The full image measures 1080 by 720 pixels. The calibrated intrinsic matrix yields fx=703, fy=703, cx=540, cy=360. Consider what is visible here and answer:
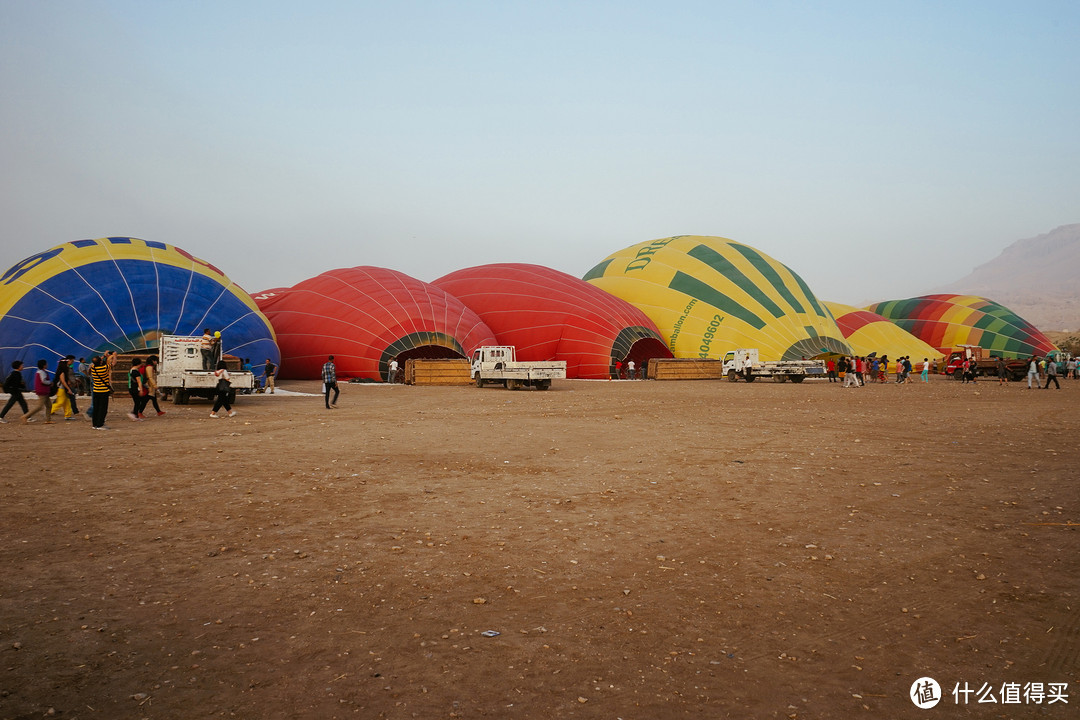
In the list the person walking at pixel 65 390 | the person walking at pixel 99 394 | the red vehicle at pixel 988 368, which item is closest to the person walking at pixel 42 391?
the person walking at pixel 65 390

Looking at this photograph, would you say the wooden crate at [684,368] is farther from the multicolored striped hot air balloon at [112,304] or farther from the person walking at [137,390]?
the person walking at [137,390]

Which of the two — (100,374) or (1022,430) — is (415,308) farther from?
(1022,430)

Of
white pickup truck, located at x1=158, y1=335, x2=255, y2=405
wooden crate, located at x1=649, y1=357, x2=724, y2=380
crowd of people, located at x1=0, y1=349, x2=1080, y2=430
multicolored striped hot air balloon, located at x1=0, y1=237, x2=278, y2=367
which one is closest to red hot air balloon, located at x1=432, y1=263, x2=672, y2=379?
wooden crate, located at x1=649, y1=357, x2=724, y2=380

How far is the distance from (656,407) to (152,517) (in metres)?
12.5

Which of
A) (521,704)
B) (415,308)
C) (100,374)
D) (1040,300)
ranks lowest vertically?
(521,704)

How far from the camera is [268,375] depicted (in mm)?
24547

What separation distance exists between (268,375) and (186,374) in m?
6.76

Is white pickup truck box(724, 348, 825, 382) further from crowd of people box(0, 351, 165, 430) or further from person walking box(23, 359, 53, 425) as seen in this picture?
person walking box(23, 359, 53, 425)

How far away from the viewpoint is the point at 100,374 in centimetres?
1236

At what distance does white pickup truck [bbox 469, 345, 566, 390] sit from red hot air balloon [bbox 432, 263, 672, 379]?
7.26 metres

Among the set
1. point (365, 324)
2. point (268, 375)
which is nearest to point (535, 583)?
point (268, 375)

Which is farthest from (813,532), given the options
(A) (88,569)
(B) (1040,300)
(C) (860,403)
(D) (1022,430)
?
(B) (1040,300)

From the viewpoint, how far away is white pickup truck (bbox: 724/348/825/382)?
101 ft

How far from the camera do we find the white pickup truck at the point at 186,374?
58.4 feet
